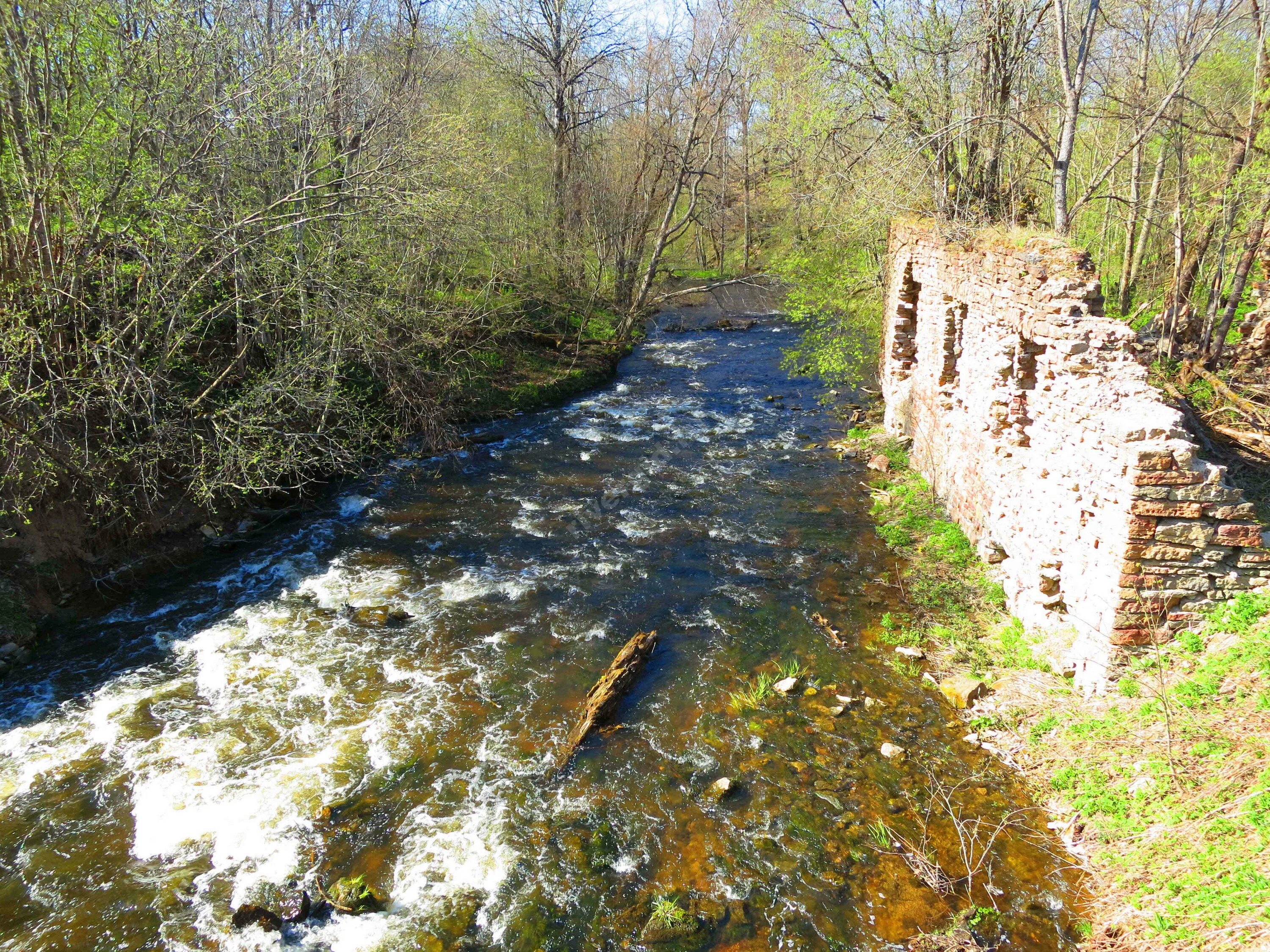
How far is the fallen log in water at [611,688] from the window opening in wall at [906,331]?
8858mm

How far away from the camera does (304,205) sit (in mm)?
10656

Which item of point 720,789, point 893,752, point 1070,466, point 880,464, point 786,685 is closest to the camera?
point 720,789

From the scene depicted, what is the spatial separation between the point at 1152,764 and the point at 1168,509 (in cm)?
185

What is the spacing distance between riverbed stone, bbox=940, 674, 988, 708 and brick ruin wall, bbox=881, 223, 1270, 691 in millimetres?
830

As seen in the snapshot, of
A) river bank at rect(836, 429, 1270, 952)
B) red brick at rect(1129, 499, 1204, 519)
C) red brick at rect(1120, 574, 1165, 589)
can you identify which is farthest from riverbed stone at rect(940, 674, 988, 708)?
red brick at rect(1129, 499, 1204, 519)

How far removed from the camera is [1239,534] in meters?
5.46

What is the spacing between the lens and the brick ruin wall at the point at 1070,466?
549cm

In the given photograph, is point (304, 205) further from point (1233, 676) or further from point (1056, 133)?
point (1056, 133)

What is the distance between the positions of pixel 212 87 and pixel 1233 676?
12.7m

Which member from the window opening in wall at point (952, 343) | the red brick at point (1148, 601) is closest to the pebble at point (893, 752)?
the red brick at point (1148, 601)

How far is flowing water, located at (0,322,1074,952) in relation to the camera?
4.81 metres

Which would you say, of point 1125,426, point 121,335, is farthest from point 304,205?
point 1125,426

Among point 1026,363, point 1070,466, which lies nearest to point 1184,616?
point 1070,466

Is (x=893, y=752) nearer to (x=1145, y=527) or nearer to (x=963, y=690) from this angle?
(x=963, y=690)
